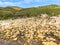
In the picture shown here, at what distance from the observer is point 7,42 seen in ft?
72.7

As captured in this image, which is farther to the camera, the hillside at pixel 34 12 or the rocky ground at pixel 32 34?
the hillside at pixel 34 12

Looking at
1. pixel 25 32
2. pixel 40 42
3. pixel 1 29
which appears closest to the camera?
pixel 40 42

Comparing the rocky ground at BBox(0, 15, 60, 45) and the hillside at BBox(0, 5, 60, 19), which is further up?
the rocky ground at BBox(0, 15, 60, 45)

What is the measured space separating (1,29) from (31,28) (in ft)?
12.1

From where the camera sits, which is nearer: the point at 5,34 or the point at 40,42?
the point at 40,42

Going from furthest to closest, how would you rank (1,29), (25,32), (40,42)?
(1,29), (25,32), (40,42)

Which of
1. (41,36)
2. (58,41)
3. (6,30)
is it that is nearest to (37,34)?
(41,36)

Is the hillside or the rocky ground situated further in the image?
the hillside

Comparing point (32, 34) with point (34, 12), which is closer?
point (32, 34)

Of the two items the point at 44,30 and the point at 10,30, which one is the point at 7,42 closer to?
the point at 10,30

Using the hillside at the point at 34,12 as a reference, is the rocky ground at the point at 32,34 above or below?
above

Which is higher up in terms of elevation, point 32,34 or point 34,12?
point 32,34

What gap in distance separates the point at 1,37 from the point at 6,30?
3.73ft

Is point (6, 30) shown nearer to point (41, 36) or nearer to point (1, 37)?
point (1, 37)
